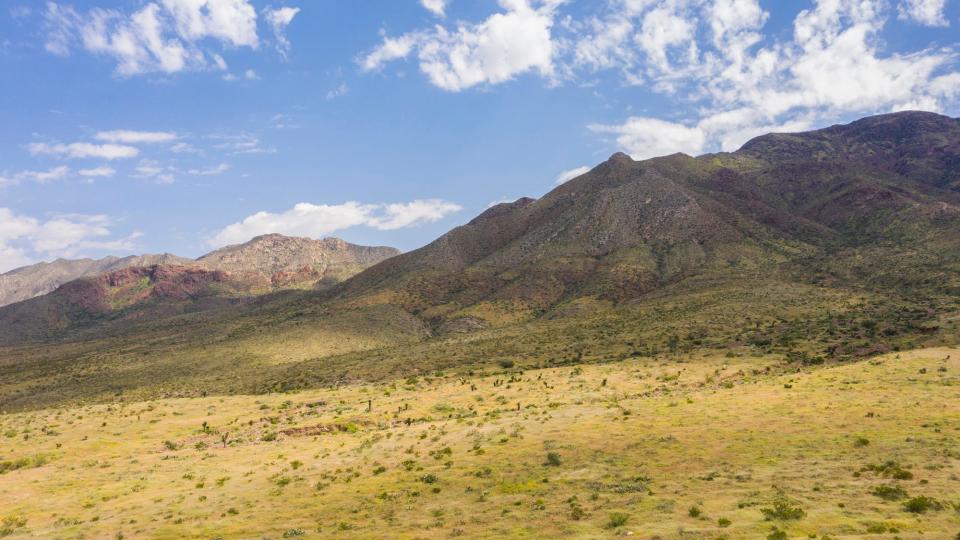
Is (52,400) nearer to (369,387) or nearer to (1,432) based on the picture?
(1,432)

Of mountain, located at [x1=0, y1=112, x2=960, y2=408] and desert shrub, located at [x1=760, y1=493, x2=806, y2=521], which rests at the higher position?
mountain, located at [x1=0, y1=112, x2=960, y2=408]

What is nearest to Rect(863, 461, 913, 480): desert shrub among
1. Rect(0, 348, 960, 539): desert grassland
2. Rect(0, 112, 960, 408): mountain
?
Rect(0, 348, 960, 539): desert grassland

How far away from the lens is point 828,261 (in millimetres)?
123500

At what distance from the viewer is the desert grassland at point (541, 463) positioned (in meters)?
24.0

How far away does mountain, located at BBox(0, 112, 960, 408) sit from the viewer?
7962 cm

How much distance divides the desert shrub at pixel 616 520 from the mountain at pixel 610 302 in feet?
153

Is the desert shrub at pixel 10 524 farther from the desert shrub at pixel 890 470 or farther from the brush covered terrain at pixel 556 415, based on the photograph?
the desert shrub at pixel 890 470

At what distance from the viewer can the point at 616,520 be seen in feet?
76.8

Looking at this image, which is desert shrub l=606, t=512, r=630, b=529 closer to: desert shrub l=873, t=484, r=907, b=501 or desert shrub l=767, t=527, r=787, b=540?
desert shrub l=767, t=527, r=787, b=540

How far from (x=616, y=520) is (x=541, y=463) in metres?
10.5

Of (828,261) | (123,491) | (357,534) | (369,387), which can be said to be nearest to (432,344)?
(369,387)

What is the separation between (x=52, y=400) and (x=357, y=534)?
86.1m

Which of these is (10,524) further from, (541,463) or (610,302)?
(610,302)

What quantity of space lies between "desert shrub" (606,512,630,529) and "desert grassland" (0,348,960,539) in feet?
0.40
